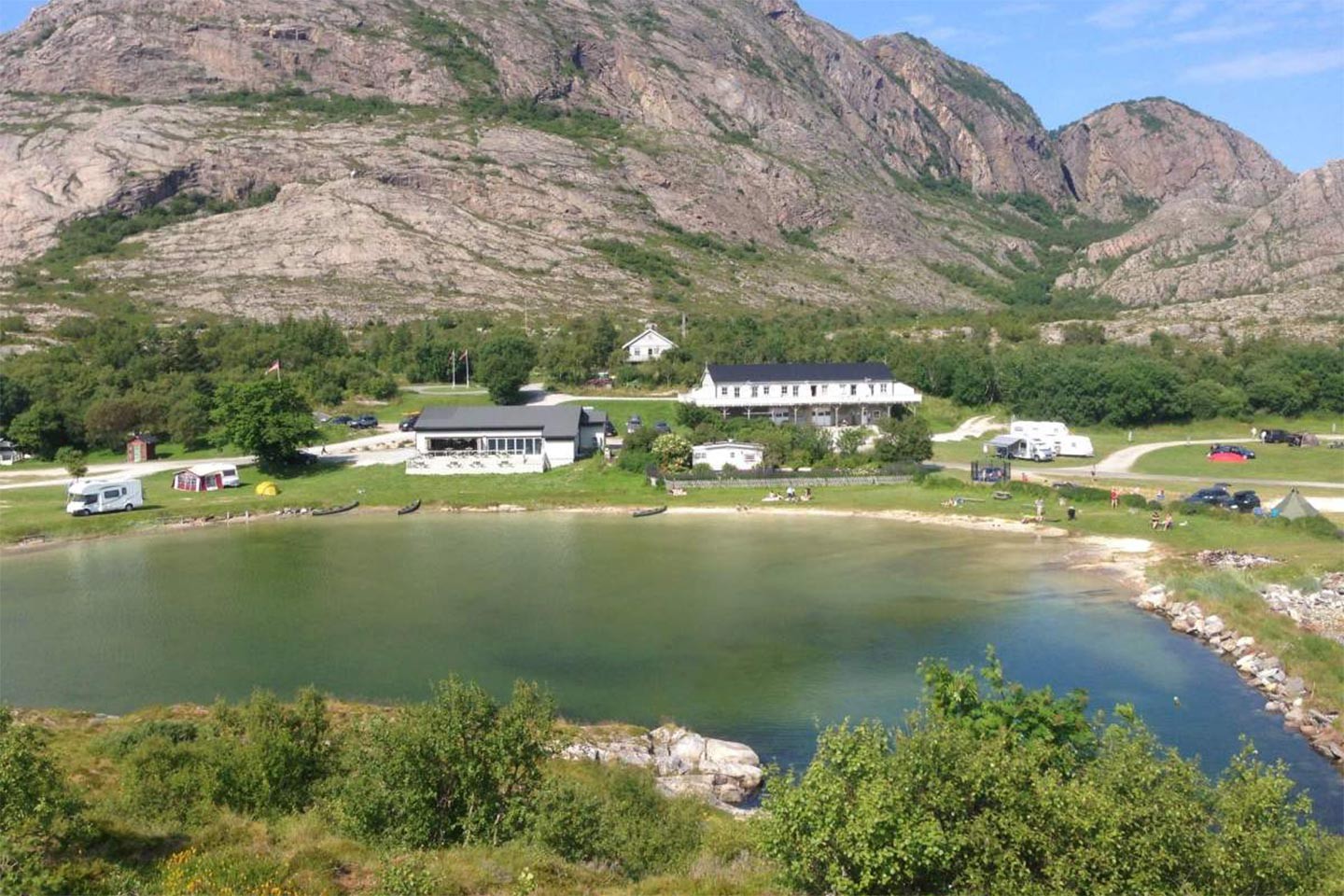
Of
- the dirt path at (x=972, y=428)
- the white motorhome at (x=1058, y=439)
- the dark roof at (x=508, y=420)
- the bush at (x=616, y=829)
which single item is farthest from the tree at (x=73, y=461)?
the white motorhome at (x=1058, y=439)

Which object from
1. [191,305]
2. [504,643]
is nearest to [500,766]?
A: [504,643]

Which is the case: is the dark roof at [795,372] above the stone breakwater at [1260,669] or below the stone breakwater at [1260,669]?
above

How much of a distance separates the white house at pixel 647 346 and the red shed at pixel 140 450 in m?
36.7

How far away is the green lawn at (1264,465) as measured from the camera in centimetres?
4481

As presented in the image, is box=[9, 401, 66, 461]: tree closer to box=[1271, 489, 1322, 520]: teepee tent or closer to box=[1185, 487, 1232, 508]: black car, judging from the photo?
box=[1185, 487, 1232, 508]: black car

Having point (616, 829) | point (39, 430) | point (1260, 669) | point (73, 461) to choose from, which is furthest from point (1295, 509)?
point (39, 430)

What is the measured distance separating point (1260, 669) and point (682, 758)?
47.5 ft

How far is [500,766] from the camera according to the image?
12.8 meters

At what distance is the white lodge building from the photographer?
6044 cm

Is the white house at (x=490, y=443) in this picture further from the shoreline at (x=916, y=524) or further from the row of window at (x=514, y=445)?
the shoreline at (x=916, y=524)

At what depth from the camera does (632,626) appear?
86.9 feet

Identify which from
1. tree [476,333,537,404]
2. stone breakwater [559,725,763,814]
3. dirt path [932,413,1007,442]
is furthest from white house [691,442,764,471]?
stone breakwater [559,725,763,814]

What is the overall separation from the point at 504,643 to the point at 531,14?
183m

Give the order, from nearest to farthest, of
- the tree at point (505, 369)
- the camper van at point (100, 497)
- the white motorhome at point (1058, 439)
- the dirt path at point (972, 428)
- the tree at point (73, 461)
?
the camper van at point (100, 497) → the tree at point (73, 461) → the white motorhome at point (1058, 439) → the dirt path at point (972, 428) → the tree at point (505, 369)
